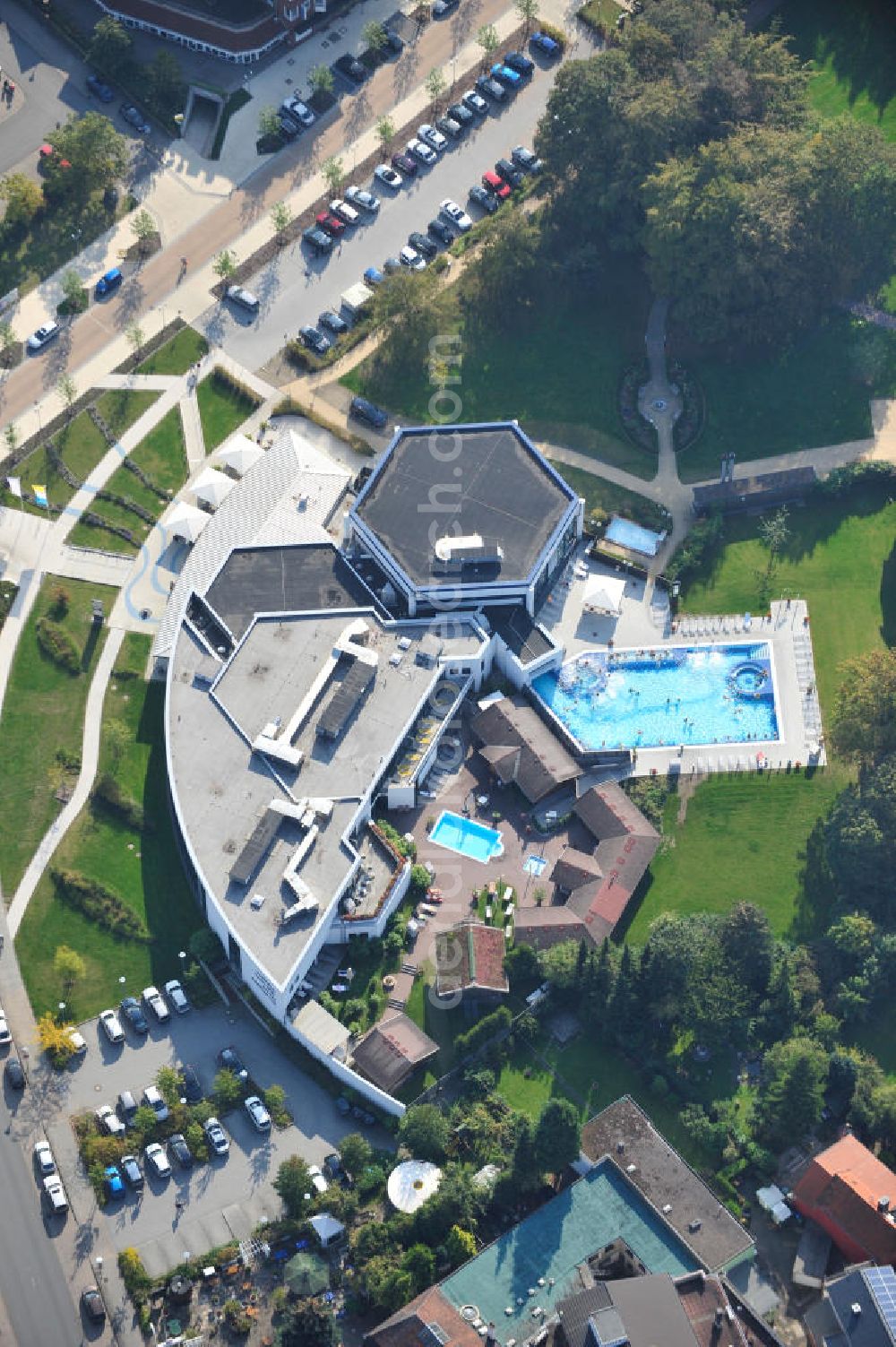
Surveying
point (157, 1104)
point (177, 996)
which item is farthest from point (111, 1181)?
point (177, 996)

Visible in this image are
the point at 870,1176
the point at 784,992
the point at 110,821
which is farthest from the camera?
the point at 110,821

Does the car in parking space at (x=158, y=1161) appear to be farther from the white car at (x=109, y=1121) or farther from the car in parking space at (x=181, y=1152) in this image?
the white car at (x=109, y=1121)

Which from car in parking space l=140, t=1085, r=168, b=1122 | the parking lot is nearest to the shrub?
the parking lot

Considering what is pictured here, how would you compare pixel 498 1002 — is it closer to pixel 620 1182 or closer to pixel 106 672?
pixel 620 1182

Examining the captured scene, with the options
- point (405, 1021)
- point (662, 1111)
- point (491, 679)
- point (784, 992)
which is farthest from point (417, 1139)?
point (491, 679)

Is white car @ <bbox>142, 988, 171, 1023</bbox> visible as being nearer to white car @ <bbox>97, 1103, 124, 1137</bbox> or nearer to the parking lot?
the parking lot

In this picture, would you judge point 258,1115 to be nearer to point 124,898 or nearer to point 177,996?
point 177,996
